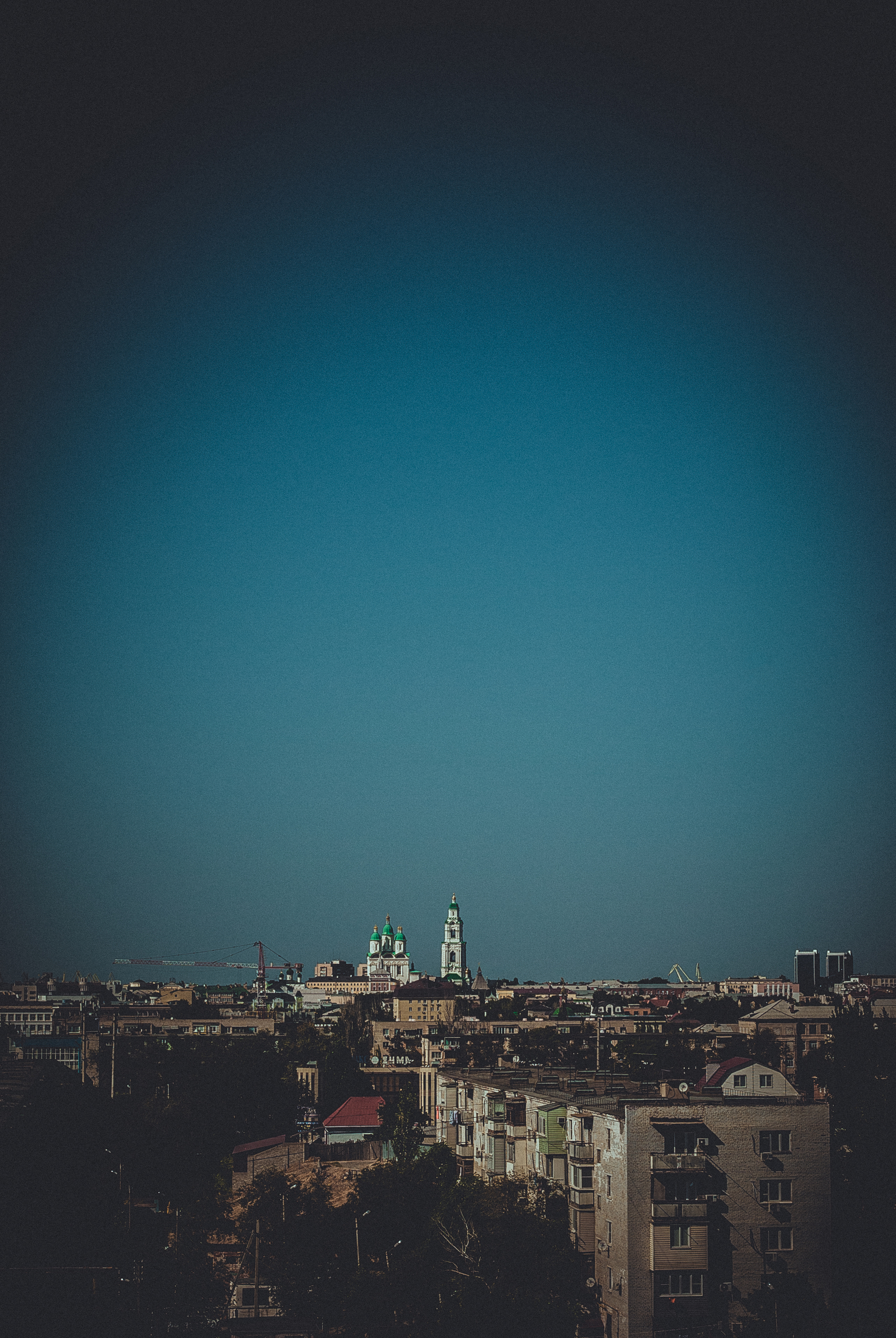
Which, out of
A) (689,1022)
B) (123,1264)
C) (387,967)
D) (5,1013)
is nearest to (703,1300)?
(123,1264)

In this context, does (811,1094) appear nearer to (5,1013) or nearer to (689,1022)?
(689,1022)

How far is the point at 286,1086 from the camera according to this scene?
45.0 meters

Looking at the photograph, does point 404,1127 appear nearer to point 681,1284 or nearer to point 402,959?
point 681,1284

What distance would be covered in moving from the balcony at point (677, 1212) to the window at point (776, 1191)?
1.12 m

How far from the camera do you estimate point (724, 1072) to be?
2362 cm

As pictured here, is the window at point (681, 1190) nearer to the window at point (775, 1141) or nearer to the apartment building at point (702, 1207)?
the apartment building at point (702, 1207)

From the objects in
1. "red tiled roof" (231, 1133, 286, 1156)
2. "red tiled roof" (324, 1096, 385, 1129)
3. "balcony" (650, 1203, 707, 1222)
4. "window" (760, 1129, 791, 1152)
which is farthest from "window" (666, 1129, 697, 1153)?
"red tiled roof" (324, 1096, 385, 1129)

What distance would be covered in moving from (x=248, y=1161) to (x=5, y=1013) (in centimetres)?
4512

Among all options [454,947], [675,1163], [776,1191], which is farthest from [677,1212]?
[454,947]

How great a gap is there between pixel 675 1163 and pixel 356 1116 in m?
20.3

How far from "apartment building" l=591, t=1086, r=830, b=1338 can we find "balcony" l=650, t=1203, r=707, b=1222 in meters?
0.01

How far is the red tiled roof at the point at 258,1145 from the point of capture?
33.1 meters

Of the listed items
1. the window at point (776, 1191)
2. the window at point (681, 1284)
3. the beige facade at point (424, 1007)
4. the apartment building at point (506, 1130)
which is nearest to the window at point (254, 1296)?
the apartment building at point (506, 1130)

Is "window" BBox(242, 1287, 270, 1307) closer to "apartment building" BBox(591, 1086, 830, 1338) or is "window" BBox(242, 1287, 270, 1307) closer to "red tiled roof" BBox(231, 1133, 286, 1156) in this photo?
"apartment building" BBox(591, 1086, 830, 1338)
